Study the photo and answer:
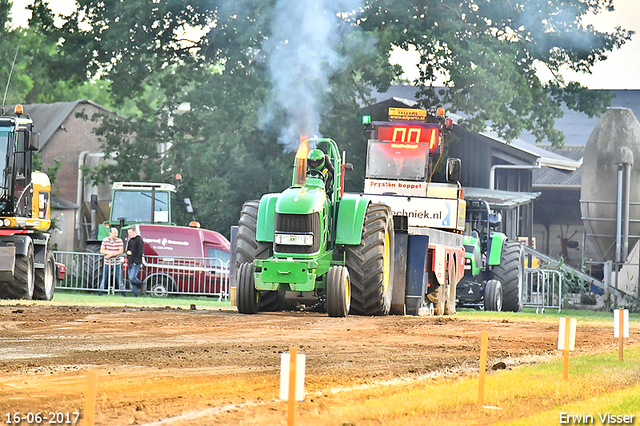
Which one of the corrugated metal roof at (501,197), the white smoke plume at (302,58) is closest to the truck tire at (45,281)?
the white smoke plume at (302,58)

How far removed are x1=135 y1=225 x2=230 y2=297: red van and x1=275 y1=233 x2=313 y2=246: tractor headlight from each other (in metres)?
12.2

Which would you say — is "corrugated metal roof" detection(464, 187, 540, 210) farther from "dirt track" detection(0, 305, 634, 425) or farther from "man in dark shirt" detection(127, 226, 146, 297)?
"dirt track" detection(0, 305, 634, 425)

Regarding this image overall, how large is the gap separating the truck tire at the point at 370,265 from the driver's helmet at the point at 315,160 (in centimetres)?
104

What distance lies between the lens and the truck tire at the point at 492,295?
938 inches

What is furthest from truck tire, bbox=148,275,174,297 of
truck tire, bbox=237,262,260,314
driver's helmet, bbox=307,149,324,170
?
driver's helmet, bbox=307,149,324,170

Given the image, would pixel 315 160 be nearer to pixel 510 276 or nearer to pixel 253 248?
pixel 253 248

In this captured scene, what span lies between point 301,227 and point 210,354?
5.21 meters

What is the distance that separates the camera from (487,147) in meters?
38.4

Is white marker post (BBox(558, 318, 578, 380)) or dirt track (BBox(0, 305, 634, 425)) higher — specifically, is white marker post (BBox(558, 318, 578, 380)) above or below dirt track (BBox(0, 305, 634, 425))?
above

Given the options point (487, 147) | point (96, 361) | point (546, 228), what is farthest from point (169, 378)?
point (546, 228)

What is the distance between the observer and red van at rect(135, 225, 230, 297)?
29109 millimetres

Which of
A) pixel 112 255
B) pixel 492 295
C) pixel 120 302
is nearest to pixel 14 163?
pixel 120 302

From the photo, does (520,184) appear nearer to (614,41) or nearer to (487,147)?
(487,147)

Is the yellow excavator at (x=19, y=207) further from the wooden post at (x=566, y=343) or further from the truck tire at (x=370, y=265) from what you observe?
the wooden post at (x=566, y=343)
